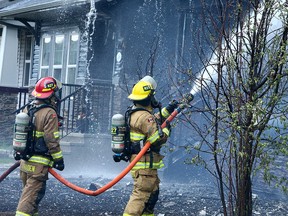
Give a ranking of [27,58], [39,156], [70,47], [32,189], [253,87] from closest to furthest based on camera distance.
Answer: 1. [253,87]
2. [32,189]
3. [39,156]
4. [70,47]
5. [27,58]

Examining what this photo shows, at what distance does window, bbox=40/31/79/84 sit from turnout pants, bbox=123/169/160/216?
9.37m

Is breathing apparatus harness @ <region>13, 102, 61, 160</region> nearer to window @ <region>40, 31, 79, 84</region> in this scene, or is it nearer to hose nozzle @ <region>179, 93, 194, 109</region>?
hose nozzle @ <region>179, 93, 194, 109</region>

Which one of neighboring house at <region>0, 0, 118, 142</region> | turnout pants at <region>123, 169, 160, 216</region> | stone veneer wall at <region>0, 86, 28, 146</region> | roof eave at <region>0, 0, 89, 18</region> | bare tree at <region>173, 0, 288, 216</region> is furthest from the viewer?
stone veneer wall at <region>0, 86, 28, 146</region>

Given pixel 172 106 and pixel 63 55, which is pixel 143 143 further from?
pixel 63 55

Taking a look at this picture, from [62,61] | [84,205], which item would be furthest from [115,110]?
[84,205]

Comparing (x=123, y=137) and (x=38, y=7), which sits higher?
(x=38, y=7)

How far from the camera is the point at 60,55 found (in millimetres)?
16297

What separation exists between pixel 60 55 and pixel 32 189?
1012cm

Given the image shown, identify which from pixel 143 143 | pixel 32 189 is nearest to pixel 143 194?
pixel 143 143

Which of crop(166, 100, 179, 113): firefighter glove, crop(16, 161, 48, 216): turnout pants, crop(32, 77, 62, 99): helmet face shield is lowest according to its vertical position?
crop(16, 161, 48, 216): turnout pants

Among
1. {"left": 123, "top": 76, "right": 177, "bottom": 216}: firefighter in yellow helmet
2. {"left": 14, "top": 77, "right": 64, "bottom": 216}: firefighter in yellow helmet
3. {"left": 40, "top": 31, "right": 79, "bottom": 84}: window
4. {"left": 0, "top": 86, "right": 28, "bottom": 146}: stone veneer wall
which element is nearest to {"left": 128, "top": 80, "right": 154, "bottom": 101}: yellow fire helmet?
{"left": 123, "top": 76, "right": 177, "bottom": 216}: firefighter in yellow helmet

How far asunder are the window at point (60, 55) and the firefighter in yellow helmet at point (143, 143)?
9076 millimetres

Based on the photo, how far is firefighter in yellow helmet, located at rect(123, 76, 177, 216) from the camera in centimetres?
618

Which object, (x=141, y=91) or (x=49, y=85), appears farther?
(x=49, y=85)
